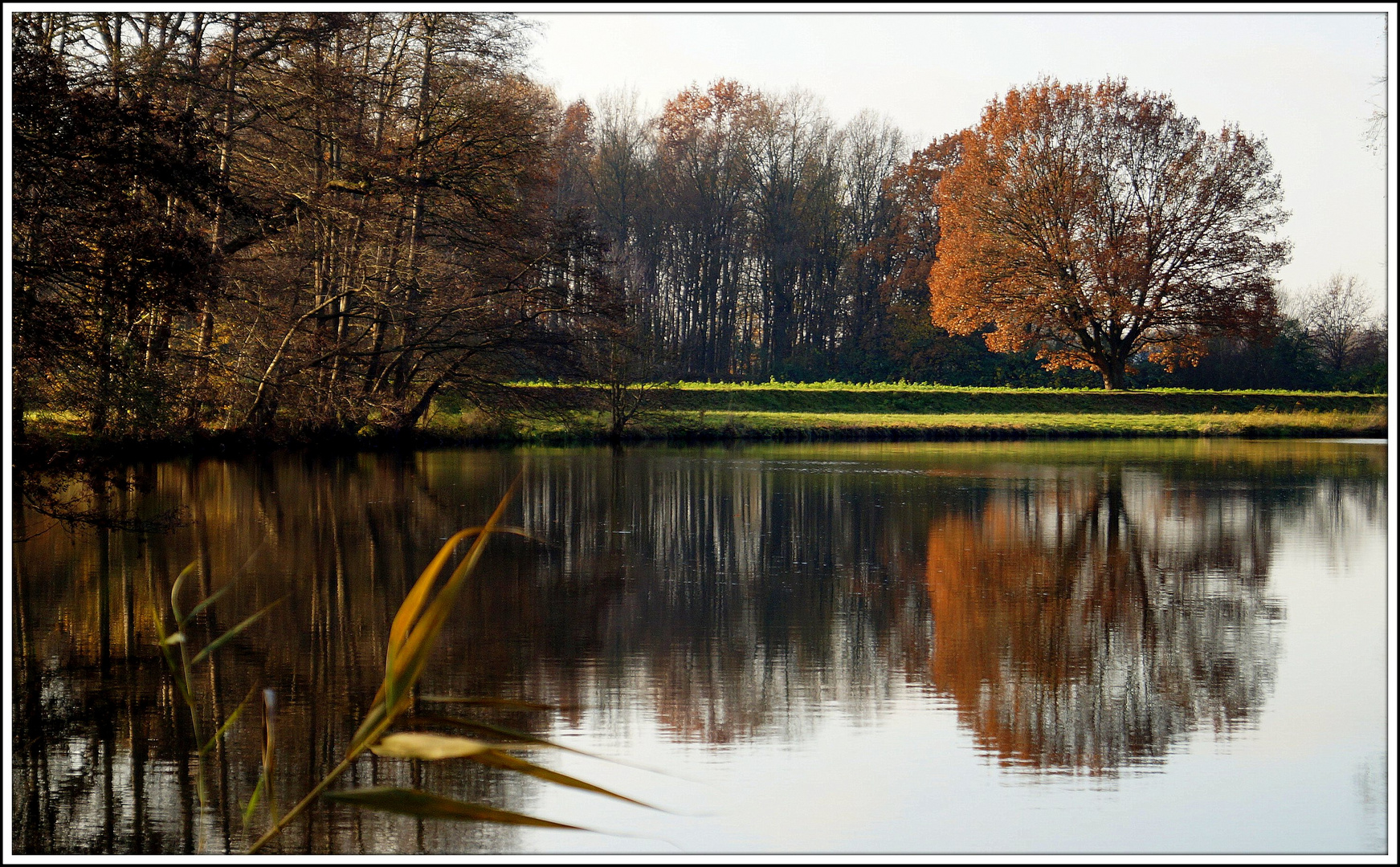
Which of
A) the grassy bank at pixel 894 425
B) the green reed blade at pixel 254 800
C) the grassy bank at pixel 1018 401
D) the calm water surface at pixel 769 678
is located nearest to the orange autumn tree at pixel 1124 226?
the grassy bank at pixel 1018 401

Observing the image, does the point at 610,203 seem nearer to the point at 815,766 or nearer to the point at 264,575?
the point at 264,575

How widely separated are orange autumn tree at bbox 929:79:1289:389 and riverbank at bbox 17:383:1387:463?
2298 millimetres

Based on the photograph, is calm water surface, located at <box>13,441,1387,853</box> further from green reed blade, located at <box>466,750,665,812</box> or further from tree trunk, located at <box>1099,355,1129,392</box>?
tree trunk, located at <box>1099,355,1129,392</box>

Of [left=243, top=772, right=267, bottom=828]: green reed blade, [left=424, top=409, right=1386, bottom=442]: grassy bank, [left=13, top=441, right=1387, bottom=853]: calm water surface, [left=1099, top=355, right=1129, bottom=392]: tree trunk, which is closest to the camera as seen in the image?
[left=243, top=772, right=267, bottom=828]: green reed blade

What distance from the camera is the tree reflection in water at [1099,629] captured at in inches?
210

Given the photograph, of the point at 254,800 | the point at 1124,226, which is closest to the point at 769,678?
the point at 254,800

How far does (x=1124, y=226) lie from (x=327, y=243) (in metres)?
24.9

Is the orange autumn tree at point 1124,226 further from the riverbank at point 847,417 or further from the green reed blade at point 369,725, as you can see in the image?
the green reed blade at point 369,725

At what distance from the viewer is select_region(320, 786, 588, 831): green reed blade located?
1658 mm

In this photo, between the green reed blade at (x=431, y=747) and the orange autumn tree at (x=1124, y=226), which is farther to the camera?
the orange autumn tree at (x=1124, y=226)

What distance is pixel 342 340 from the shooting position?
22.1m

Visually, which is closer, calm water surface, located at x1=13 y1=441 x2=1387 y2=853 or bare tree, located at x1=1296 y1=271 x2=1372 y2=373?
calm water surface, located at x1=13 y1=441 x2=1387 y2=853

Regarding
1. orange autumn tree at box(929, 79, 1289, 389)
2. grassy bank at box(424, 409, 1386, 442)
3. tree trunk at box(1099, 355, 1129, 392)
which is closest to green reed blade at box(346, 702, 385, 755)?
grassy bank at box(424, 409, 1386, 442)

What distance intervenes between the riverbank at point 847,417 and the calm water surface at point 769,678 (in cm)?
921
